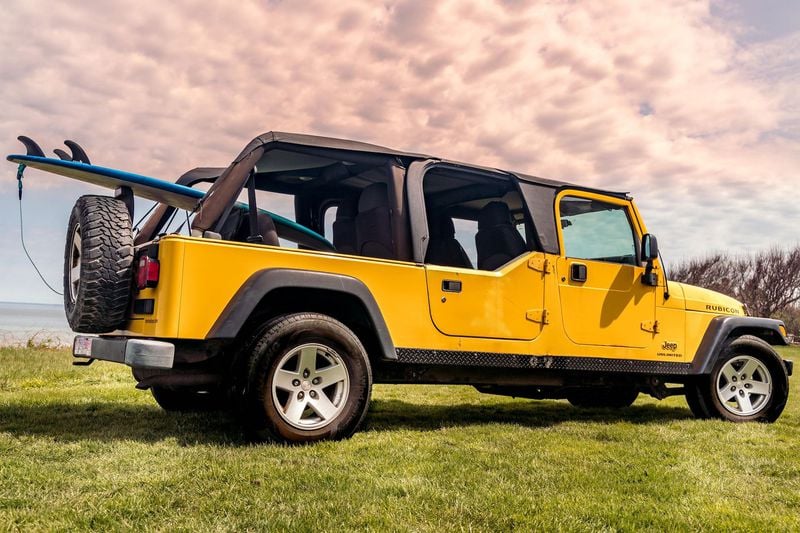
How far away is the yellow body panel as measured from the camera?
408 cm

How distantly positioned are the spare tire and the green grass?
30.4 inches

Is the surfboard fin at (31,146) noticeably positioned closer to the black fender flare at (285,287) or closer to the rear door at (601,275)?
the black fender flare at (285,287)

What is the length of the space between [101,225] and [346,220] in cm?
224

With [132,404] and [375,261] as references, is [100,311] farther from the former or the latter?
[132,404]

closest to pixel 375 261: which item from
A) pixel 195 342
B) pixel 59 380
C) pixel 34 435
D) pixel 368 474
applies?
pixel 195 342

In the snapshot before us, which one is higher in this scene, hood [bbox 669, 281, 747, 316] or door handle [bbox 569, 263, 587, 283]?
door handle [bbox 569, 263, 587, 283]

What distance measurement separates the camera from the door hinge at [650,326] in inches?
238

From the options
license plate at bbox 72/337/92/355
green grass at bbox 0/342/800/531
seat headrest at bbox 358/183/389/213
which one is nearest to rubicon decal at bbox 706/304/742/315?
green grass at bbox 0/342/800/531

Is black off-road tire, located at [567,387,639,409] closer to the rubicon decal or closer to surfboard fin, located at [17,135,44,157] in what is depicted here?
the rubicon decal

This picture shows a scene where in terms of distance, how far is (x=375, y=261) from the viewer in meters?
4.73

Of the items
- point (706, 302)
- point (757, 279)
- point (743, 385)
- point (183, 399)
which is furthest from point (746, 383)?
point (757, 279)

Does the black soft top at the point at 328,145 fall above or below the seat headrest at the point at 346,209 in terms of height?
above

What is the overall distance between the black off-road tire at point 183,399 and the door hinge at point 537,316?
260cm

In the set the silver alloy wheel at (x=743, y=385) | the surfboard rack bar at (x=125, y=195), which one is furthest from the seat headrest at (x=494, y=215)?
the surfboard rack bar at (x=125, y=195)
